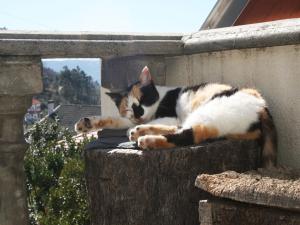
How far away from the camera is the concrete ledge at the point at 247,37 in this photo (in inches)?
111

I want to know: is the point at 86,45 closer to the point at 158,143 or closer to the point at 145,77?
the point at 145,77

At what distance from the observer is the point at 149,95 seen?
3.31m

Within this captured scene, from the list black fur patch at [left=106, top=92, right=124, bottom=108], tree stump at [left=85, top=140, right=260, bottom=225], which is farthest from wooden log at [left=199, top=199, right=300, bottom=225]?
black fur patch at [left=106, top=92, right=124, bottom=108]

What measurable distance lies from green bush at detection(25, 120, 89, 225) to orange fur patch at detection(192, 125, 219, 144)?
1.82 meters

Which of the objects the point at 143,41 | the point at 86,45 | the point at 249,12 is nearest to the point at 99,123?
the point at 86,45

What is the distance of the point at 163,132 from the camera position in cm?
289

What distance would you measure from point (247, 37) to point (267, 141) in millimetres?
605

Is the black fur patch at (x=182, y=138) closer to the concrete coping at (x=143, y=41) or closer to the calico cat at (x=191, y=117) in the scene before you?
the calico cat at (x=191, y=117)

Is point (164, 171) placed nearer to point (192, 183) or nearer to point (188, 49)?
point (192, 183)

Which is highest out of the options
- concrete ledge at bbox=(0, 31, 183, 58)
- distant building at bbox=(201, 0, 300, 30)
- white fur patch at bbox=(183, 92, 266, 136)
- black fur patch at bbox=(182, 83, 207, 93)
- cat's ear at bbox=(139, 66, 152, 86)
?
distant building at bbox=(201, 0, 300, 30)

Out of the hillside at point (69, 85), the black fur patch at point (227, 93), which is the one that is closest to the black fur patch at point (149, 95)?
the black fur patch at point (227, 93)

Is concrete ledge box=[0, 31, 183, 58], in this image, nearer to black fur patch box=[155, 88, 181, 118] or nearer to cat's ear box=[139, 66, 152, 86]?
cat's ear box=[139, 66, 152, 86]

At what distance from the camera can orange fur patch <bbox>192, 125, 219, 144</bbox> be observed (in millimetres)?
2740

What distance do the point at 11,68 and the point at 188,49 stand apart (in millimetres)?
1198
